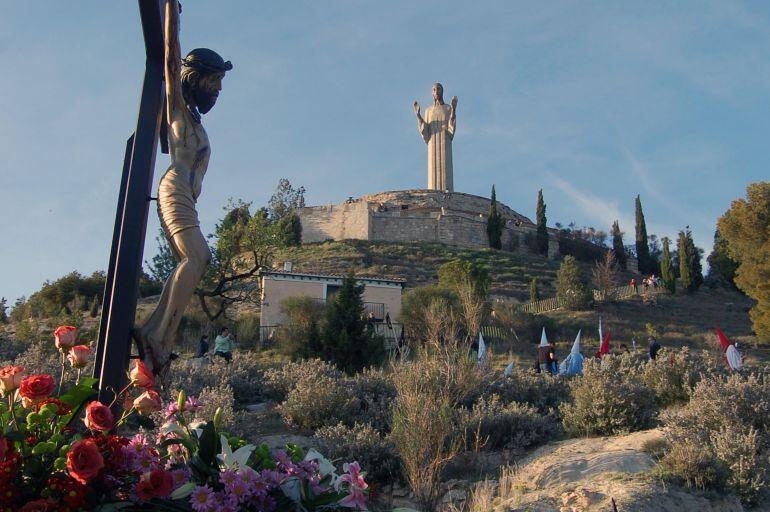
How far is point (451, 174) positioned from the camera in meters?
57.8

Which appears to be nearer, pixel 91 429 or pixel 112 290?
pixel 91 429

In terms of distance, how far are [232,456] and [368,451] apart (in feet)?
16.2

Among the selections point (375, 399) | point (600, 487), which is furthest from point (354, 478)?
point (375, 399)

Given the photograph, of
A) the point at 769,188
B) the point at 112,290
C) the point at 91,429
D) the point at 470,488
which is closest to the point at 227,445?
the point at 91,429

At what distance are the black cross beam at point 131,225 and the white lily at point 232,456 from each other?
0.93 meters

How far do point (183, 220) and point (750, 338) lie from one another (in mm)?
32234

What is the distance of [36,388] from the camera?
3043mm

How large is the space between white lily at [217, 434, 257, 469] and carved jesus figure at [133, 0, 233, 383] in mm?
1095

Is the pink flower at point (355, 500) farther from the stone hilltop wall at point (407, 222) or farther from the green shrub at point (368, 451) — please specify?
the stone hilltop wall at point (407, 222)

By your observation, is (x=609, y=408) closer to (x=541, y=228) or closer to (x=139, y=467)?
(x=139, y=467)

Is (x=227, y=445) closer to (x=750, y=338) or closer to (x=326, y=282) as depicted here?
(x=326, y=282)

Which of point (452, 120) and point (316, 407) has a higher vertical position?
point (452, 120)

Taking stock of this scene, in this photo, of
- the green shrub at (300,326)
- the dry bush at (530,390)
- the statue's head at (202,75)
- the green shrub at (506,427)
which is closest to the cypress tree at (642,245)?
the green shrub at (300,326)

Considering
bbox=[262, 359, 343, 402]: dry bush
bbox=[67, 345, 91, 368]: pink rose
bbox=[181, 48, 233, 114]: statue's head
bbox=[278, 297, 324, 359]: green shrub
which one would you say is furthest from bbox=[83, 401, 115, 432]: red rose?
bbox=[278, 297, 324, 359]: green shrub
